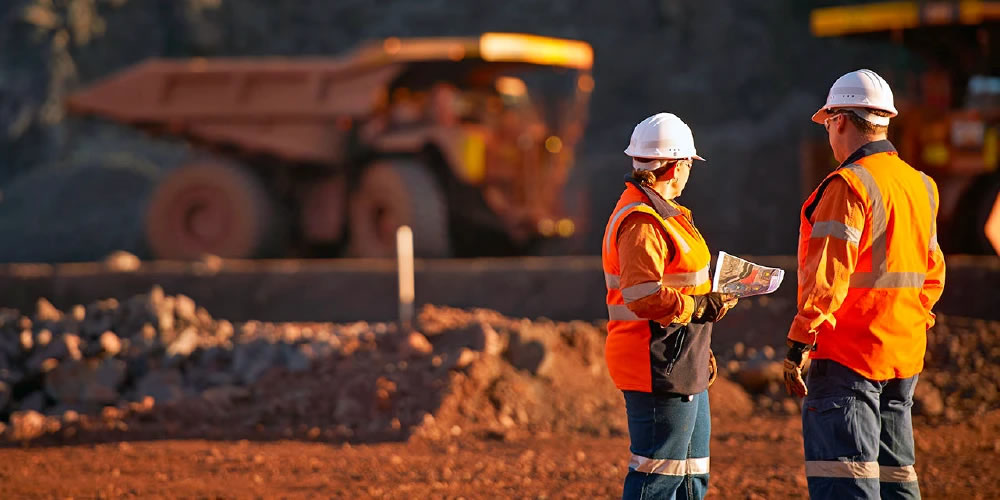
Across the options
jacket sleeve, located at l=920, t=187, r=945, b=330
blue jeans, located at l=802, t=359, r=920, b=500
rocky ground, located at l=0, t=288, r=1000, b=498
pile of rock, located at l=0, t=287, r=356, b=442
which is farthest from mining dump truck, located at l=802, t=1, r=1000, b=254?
blue jeans, located at l=802, t=359, r=920, b=500

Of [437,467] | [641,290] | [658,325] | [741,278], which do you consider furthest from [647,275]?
[437,467]

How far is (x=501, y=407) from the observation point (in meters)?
6.70

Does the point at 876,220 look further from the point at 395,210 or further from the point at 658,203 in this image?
the point at 395,210

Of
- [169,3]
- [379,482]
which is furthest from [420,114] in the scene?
[169,3]

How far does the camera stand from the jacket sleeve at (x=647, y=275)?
3.09 meters

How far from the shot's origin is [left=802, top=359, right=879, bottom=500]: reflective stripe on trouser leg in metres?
3.11

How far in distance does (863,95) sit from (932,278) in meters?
0.61

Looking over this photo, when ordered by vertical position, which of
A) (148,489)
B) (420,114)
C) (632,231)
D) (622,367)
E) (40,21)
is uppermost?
(40,21)

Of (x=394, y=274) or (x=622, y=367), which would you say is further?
(x=394, y=274)

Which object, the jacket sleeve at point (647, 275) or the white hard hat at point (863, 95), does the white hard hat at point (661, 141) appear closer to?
the jacket sleeve at point (647, 275)

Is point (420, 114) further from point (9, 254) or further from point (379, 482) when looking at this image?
point (379, 482)

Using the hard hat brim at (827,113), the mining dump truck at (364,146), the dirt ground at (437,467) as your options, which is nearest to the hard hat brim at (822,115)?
the hard hat brim at (827,113)

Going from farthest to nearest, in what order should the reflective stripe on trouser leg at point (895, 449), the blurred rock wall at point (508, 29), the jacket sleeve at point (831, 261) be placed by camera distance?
the blurred rock wall at point (508, 29), the reflective stripe on trouser leg at point (895, 449), the jacket sleeve at point (831, 261)

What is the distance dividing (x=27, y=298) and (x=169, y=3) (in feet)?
59.4
